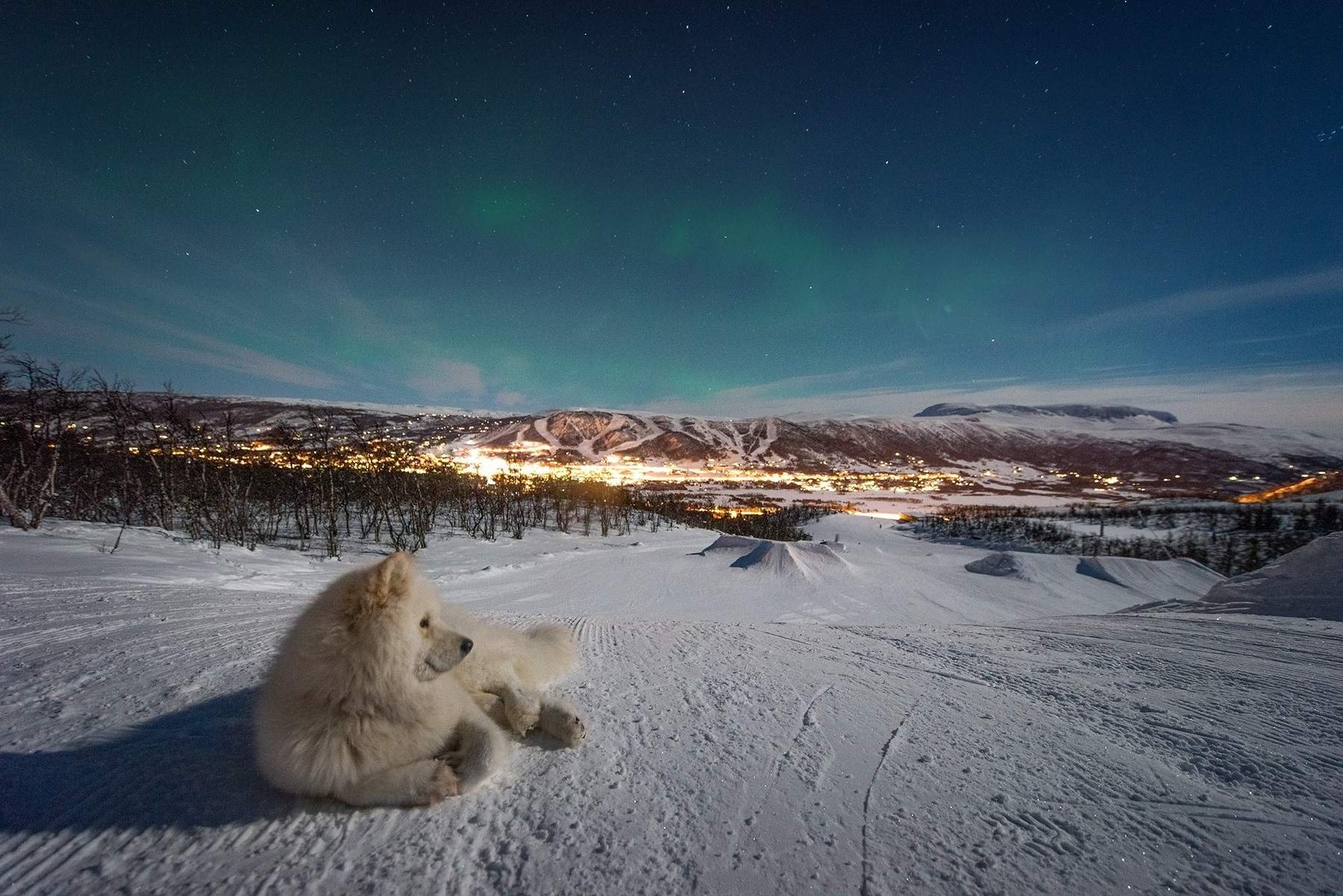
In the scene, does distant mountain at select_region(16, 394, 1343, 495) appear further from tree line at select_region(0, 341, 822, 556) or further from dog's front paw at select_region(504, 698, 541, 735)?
dog's front paw at select_region(504, 698, 541, 735)

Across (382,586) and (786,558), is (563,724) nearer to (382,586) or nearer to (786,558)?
(382,586)

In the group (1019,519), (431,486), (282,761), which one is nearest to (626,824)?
(282,761)

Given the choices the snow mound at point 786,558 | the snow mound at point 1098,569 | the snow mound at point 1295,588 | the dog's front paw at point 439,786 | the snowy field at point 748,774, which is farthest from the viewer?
the snow mound at point 1098,569

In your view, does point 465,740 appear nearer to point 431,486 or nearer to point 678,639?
point 678,639

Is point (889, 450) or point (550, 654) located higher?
point (889, 450)

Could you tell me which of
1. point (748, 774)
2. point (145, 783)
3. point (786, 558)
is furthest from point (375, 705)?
point (786, 558)

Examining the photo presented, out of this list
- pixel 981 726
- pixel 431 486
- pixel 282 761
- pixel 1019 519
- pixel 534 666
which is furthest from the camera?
pixel 1019 519

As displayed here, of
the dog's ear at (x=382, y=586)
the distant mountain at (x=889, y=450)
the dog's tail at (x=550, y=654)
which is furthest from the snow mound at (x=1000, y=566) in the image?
the distant mountain at (x=889, y=450)

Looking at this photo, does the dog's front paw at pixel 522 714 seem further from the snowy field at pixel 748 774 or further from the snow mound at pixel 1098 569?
the snow mound at pixel 1098 569
